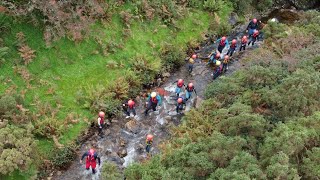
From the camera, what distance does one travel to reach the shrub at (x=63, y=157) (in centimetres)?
1952

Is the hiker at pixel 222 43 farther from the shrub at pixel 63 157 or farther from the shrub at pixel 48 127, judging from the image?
the shrub at pixel 63 157

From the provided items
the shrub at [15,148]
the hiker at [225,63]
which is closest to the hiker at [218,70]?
the hiker at [225,63]

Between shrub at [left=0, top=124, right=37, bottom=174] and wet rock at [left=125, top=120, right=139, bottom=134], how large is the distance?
5.65m

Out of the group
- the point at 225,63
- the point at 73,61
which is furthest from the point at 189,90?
the point at 73,61

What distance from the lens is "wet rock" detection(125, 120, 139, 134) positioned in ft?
72.8

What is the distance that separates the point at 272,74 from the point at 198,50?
30.2ft

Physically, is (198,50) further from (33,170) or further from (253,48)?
(33,170)

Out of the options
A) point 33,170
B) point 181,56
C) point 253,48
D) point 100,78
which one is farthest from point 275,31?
point 33,170

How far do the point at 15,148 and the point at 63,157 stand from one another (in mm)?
2839

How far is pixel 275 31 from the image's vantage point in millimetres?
28672

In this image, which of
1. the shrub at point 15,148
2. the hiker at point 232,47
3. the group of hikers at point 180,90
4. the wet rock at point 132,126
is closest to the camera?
the shrub at point 15,148

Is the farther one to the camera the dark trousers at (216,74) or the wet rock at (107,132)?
the dark trousers at (216,74)

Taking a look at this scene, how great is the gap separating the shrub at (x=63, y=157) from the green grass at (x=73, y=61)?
0.47m

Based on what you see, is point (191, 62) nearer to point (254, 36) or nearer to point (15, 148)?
point (254, 36)
